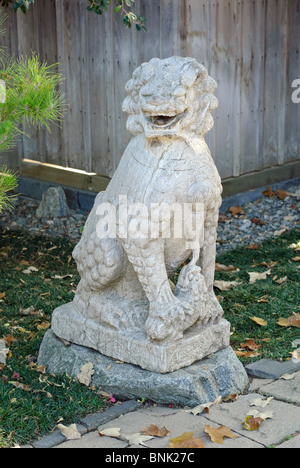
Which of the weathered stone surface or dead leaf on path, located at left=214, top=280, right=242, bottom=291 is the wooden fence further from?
dead leaf on path, located at left=214, top=280, right=242, bottom=291

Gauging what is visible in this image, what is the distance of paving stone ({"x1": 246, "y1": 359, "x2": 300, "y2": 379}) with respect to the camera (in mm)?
4559

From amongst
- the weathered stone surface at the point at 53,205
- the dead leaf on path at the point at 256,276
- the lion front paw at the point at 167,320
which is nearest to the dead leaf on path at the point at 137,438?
the lion front paw at the point at 167,320

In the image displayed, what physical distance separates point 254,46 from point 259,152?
1345 mm

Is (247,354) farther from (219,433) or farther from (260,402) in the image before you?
(219,433)

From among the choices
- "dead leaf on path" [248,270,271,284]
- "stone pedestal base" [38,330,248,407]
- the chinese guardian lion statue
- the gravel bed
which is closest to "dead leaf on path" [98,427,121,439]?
"stone pedestal base" [38,330,248,407]

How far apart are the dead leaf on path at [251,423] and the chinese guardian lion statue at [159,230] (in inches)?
21.3

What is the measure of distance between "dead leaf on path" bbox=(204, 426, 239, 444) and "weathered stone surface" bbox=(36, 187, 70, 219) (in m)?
5.12

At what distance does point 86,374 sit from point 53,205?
4478 mm

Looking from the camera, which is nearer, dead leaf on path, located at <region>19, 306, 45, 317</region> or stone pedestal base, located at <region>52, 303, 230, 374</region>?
stone pedestal base, located at <region>52, 303, 230, 374</region>

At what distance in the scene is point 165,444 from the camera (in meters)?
3.68

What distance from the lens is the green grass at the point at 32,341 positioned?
3.95m

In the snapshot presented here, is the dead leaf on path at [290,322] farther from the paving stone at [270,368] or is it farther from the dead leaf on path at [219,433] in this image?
the dead leaf on path at [219,433]

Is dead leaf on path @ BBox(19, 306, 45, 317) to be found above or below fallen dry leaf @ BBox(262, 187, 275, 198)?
below

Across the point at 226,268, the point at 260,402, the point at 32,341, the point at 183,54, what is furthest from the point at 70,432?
the point at 183,54
